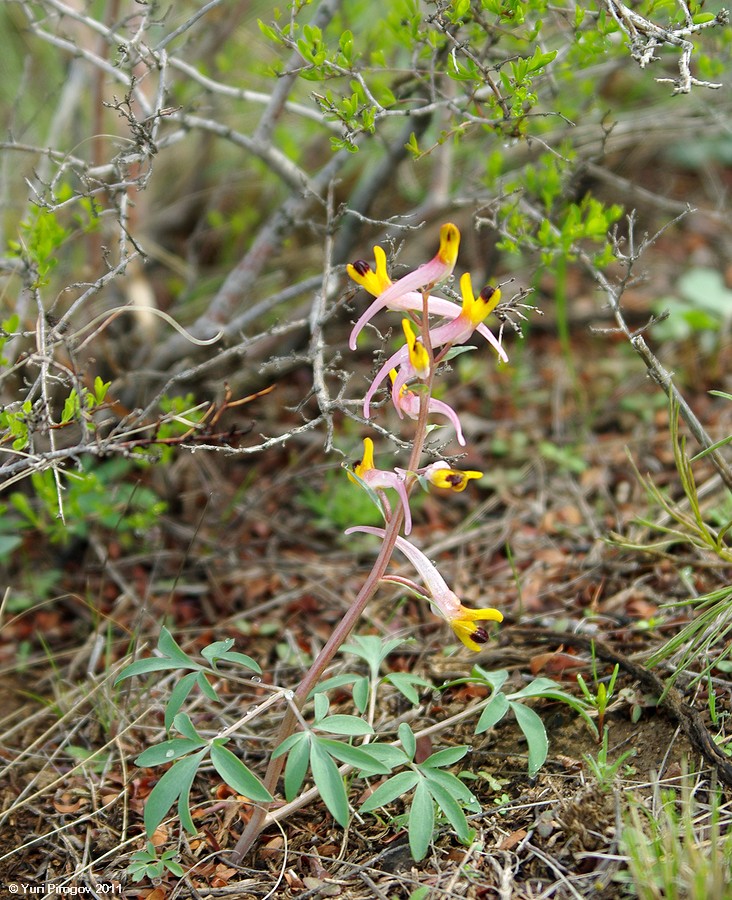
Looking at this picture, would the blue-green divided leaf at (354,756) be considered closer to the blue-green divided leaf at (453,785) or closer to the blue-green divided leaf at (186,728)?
the blue-green divided leaf at (453,785)

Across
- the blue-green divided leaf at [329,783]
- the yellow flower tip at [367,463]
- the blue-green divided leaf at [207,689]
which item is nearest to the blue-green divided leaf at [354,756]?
the blue-green divided leaf at [329,783]

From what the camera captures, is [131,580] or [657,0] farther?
[131,580]

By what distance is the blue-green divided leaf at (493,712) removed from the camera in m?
1.70

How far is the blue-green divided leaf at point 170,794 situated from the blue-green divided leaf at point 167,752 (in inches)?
0.9

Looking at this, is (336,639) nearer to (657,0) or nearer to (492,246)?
(657,0)

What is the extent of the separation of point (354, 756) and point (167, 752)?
380 mm

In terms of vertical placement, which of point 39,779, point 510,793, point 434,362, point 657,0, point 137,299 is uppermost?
point 657,0

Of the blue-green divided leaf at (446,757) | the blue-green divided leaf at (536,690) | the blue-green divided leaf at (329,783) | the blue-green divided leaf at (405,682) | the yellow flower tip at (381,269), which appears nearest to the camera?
the blue-green divided leaf at (329,783)

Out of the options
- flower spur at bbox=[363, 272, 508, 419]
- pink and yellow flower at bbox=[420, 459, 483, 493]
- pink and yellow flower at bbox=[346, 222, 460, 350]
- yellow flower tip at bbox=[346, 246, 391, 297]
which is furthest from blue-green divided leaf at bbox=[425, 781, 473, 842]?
yellow flower tip at bbox=[346, 246, 391, 297]

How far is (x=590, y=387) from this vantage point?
3520mm

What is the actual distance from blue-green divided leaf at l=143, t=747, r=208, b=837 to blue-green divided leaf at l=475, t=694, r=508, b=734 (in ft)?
1.97

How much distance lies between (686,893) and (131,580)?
6.69ft

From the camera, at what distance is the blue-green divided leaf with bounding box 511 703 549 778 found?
1.67 m

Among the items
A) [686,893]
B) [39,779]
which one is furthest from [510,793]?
[39,779]
